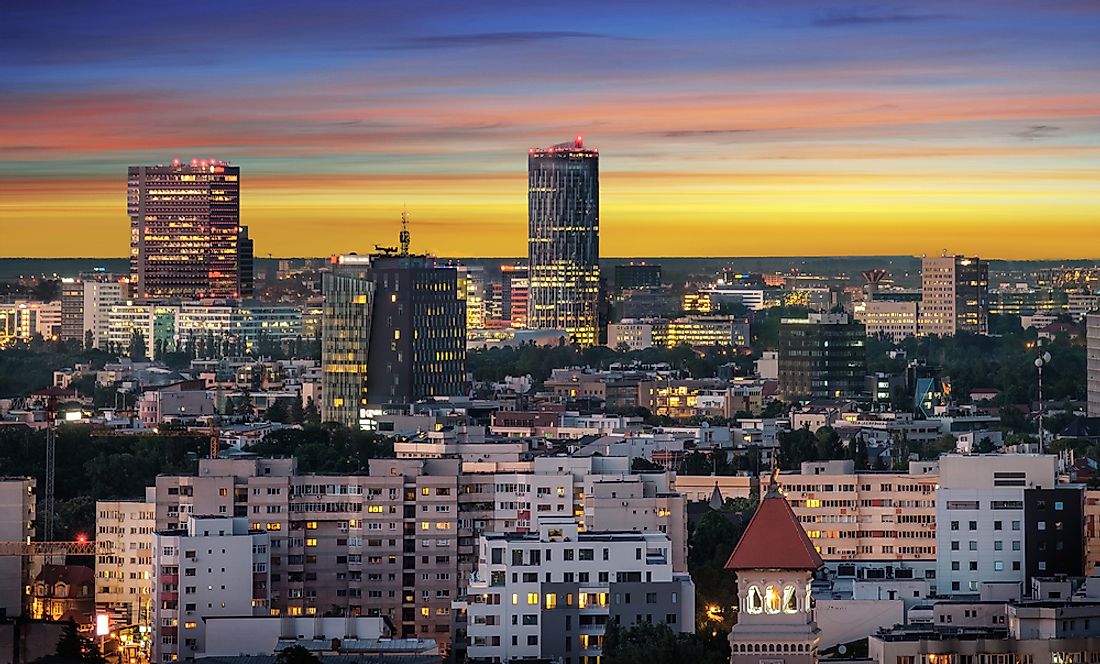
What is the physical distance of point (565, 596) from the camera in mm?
61844

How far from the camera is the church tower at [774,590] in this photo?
48.2 m

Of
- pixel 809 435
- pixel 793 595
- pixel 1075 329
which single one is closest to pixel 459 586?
pixel 793 595

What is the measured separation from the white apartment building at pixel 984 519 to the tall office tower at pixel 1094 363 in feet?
190

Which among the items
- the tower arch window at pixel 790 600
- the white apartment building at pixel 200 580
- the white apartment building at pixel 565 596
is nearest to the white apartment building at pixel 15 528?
the white apartment building at pixel 200 580

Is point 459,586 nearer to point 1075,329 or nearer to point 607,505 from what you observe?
point 607,505

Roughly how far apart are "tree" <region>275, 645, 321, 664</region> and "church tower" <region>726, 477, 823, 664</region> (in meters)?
8.72

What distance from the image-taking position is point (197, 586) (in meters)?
66.0

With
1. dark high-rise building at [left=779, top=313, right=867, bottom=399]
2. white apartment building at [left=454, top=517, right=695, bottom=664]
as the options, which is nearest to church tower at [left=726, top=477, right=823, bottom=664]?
white apartment building at [left=454, top=517, right=695, bottom=664]

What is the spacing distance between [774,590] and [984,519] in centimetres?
2139

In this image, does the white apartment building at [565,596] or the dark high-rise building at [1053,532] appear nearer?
the white apartment building at [565,596]

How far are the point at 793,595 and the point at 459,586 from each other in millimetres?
23172

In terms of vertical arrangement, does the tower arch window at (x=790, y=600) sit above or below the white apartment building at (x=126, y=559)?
above

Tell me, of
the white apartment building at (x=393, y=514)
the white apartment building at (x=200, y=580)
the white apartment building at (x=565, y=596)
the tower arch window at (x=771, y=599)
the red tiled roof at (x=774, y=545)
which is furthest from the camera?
the white apartment building at (x=393, y=514)

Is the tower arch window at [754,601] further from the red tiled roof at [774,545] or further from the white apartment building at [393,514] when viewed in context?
the white apartment building at [393,514]
